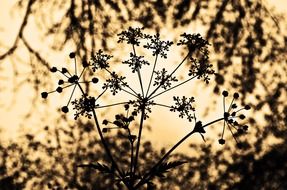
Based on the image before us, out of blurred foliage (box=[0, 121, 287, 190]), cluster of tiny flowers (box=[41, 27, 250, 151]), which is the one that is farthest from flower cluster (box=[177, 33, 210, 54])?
blurred foliage (box=[0, 121, 287, 190])

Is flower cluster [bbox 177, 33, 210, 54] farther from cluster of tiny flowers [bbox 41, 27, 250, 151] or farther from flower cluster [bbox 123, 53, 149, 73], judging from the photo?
flower cluster [bbox 123, 53, 149, 73]

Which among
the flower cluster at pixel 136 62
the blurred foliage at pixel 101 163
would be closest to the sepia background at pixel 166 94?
the blurred foliage at pixel 101 163

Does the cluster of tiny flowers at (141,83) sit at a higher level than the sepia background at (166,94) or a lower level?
lower

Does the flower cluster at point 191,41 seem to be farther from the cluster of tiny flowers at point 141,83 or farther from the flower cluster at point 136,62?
the flower cluster at point 136,62

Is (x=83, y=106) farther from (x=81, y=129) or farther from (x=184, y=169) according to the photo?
(x=184, y=169)

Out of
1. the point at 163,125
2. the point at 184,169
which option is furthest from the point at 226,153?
the point at 163,125

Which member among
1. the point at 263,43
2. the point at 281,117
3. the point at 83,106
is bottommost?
the point at 83,106

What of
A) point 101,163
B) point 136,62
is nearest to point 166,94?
point 101,163

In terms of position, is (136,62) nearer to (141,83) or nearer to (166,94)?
(141,83)
